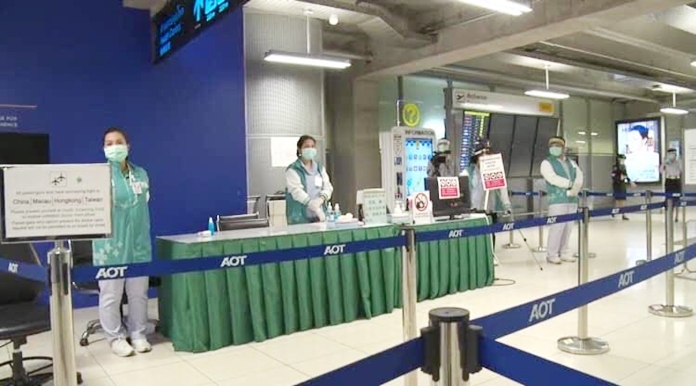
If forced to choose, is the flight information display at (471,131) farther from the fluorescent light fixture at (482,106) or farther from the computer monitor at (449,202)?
the computer monitor at (449,202)

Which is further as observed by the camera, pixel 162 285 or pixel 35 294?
pixel 162 285

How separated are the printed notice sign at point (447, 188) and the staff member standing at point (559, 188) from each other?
2.04 m

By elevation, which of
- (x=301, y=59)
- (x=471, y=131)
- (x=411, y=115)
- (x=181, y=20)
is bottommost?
(x=471, y=131)

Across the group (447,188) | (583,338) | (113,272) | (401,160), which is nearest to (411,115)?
(401,160)

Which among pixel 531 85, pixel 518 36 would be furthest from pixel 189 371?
pixel 531 85

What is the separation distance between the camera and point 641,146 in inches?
580

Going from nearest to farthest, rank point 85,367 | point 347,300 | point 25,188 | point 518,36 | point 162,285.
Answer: point 25,188 < point 85,367 < point 162,285 < point 347,300 < point 518,36

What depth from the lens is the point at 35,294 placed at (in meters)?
3.43

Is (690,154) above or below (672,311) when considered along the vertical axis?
above

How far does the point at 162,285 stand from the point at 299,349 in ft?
3.95

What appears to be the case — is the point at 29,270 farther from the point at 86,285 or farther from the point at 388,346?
the point at 388,346

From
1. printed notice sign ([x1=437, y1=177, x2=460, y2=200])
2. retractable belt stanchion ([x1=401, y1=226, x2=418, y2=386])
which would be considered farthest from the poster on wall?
retractable belt stanchion ([x1=401, y1=226, x2=418, y2=386])

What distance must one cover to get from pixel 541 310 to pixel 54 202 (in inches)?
83.6

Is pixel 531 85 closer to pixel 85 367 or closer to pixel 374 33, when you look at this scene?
pixel 374 33
